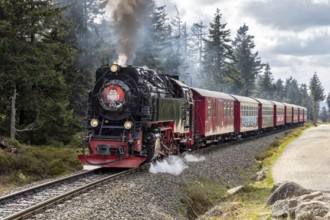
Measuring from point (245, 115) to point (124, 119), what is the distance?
62.7 feet

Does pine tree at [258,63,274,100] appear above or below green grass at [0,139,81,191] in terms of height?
above

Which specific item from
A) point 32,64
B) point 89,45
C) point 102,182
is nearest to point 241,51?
point 89,45

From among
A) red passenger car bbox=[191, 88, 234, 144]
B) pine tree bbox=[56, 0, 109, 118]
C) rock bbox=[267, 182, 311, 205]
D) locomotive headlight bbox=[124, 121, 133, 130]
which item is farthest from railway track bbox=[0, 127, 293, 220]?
pine tree bbox=[56, 0, 109, 118]

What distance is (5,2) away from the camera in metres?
17.6

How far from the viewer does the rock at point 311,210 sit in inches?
326

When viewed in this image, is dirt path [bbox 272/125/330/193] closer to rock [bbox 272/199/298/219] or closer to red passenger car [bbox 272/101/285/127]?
rock [bbox 272/199/298/219]

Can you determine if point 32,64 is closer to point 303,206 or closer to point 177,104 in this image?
point 177,104

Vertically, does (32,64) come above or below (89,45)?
below

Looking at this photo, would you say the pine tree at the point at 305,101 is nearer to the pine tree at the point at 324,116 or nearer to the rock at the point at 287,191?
the pine tree at the point at 324,116

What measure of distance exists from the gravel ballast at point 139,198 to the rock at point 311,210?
2727 millimetres

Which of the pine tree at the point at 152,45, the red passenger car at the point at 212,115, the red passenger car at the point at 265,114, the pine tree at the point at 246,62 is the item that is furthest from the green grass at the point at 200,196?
the pine tree at the point at 246,62

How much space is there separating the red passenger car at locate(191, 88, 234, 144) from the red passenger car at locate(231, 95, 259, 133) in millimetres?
1222

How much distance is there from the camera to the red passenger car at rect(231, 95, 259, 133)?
30.5 meters

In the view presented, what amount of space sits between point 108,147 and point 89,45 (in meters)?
14.7
